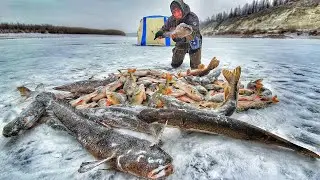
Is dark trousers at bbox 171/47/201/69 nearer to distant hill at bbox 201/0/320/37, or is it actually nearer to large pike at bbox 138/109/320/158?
large pike at bbox 138/109/320/158

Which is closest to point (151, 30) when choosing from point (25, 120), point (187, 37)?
point (187, 37)

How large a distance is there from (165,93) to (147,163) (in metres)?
2.82

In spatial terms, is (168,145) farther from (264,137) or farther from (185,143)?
(264,137)

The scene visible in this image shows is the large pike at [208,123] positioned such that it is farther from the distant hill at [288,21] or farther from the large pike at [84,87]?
the distant hill at [288,21]

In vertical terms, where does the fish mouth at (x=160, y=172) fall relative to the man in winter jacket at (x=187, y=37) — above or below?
below

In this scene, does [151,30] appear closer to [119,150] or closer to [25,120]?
[25,120]

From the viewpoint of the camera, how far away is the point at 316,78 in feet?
29.3

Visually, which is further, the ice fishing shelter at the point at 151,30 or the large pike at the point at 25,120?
the ice fishing shelter at the point at 151,30

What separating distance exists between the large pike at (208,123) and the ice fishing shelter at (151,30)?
17961 millimetres

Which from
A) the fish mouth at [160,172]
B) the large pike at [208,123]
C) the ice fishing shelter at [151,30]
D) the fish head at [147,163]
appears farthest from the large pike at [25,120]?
the ice fishing shelter at [151,30]

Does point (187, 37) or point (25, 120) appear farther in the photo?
point (187, 37)

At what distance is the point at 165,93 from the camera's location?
5.59m

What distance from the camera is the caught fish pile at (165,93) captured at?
5.32 metres

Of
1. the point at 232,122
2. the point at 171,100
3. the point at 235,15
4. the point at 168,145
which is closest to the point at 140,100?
the point at 171,100
